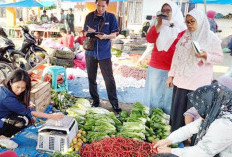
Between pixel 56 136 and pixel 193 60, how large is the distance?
1.83m

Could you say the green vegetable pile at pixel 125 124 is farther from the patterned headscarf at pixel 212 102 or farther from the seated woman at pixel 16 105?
the patterned headscarf at pixel 212 102

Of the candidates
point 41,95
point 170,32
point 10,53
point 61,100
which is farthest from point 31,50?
point 170,32

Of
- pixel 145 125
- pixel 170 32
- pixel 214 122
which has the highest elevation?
pixel 170 32

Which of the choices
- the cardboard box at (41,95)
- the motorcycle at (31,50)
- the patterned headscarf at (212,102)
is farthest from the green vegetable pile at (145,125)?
the motorcycle at (31,50)

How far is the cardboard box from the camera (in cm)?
364

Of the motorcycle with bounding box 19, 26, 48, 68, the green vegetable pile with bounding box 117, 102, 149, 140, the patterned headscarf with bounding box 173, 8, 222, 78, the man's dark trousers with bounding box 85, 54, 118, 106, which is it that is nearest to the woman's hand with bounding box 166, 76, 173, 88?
the patterned headscarf with bounding box 173, 8, 222, 78

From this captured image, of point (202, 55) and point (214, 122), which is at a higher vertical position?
point (202, 55)

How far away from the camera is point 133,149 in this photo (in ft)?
8.21

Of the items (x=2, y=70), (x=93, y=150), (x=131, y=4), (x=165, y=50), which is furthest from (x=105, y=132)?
(x=131, y=4)

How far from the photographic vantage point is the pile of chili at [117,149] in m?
2.44

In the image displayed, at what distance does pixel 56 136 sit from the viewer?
2.63 meters

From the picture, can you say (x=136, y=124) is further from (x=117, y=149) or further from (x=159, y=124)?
→ (x=117, y=149)

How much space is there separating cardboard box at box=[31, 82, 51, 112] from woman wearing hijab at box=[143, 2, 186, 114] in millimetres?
1668

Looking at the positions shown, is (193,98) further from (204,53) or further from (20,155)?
(20,155)
